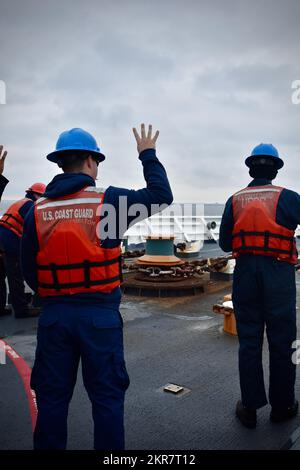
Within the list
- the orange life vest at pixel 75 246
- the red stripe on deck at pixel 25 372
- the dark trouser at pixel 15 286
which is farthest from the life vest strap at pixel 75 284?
the dark trouser at pixel 15 286

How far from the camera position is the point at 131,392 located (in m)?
2.94

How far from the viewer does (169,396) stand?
2.87 meters

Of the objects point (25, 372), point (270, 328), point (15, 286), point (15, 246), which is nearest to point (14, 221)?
point (15, 246)

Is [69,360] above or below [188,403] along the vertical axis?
above

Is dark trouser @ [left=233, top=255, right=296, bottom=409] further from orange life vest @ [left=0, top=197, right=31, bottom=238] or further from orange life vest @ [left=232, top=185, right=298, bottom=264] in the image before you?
orange life vest @ [left=0, top=197, right=31, bottom=238]

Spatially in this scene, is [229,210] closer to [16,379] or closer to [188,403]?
[188,403]

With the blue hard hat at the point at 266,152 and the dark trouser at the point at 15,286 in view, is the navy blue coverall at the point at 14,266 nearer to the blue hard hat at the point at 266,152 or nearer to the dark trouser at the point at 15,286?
the dark trouser at the point at 15,286

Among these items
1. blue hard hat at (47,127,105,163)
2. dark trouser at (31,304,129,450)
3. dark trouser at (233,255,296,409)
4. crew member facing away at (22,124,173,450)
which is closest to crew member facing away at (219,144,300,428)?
dark trouser at (233,255,296,409)

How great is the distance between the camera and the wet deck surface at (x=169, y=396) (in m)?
2.33

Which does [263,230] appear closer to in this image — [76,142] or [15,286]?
[76,142]

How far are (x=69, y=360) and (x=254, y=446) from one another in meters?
1.19

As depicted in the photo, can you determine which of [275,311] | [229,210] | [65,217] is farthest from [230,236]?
[65,217]

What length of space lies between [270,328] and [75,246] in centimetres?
150

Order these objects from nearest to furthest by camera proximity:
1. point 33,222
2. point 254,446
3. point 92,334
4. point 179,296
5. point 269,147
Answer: point 92,334 < point 33,222 < point 254,446 < point 269,147 < point 179,296
